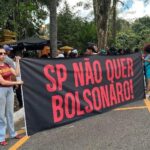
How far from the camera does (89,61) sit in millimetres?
9914

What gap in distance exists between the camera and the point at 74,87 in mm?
9242

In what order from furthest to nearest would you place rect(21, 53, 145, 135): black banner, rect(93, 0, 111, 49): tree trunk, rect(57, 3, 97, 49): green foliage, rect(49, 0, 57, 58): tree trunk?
rect(57, 3, 97, 49): green foliage → rect(93, 0, 111, 49): tree trunk → rect(49, 0, 57, 58): tree trunk → rect(21, 53, 145, 135): black banner

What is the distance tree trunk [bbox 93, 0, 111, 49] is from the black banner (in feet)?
34.9

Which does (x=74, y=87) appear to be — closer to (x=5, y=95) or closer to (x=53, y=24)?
(x=5, y=95)

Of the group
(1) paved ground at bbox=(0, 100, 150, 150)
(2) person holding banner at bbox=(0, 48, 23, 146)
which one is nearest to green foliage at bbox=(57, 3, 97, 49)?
(1) paved ground at bbox=(0, 100, 150, 150)

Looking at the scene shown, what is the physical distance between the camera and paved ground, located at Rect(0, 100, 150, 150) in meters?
7.14

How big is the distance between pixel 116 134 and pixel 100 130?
488 millimetres

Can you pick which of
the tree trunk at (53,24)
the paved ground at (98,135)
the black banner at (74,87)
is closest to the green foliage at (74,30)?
the tree trunk at (53,24)

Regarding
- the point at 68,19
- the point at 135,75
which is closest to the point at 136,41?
the point at 68,19

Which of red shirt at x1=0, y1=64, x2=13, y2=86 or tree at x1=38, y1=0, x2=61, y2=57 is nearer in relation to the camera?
red shirt at x1=0, y1=64, x2=13, y2=86

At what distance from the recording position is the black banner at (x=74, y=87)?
27.0 feet

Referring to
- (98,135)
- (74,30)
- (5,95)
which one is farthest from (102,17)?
(74,30)

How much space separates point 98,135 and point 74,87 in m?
1.65

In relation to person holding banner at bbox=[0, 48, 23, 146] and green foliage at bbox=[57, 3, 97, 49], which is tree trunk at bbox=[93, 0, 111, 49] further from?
green foliage at bbox=[57, 3, 97, 49]
